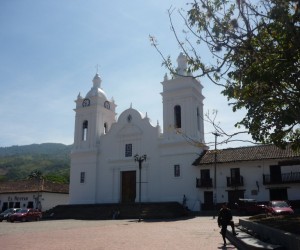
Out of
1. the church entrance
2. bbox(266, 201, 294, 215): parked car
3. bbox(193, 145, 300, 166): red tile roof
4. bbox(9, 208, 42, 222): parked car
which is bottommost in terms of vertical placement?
bbox(9, 208, 42, 222): parked car

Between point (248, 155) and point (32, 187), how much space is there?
1046 inches

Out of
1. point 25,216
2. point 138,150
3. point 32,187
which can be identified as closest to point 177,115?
point 138,150

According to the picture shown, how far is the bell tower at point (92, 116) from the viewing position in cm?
3841

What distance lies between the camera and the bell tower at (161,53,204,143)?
33.0m

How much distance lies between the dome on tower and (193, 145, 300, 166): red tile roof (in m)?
14.0

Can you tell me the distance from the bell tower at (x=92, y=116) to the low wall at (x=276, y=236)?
27622 mm

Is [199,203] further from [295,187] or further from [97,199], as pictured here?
[97,199]

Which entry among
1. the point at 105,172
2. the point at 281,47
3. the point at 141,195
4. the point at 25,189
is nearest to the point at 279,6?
the point at 281,47

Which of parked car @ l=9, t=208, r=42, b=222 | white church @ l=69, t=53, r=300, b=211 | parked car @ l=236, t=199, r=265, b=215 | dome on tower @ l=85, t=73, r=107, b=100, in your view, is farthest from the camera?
dome on tower @ l=85, t=73, r=107, b=100

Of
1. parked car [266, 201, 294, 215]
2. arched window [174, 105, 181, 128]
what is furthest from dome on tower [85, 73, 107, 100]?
parked car [266, 201, 294, 215]

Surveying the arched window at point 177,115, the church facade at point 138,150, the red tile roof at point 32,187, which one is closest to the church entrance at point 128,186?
the church facade at point 138,150

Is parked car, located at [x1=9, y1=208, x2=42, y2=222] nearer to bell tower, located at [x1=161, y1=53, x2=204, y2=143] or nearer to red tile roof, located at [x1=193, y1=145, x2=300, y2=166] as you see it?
bell tower, located at [x1=161, y1=53, x2=204, y2=143]

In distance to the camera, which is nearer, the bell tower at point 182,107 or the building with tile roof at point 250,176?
the building with tile roof at point 250,176

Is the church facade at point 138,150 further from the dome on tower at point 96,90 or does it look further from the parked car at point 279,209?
the parked car at point 279,209
